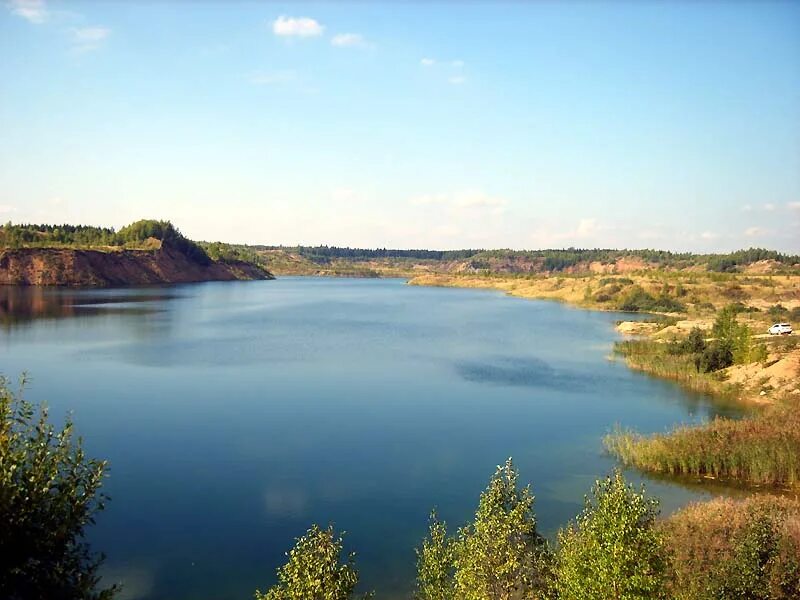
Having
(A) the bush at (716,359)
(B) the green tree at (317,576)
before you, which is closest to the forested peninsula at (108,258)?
(A) the bush at (716,359)

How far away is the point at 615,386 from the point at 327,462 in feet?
80.6

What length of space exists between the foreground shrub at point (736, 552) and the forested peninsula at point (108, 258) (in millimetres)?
130271

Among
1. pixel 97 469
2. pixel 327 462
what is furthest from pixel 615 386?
pixel 97 469

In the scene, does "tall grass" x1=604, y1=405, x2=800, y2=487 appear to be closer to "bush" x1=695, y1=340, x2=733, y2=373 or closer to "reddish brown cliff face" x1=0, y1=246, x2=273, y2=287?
"bush" x1=695, y1=340, x2=733, y2=373

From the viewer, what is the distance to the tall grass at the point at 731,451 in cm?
2420

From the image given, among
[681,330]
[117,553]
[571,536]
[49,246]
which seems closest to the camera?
[571,536]

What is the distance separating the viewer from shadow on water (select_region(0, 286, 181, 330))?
250 ft

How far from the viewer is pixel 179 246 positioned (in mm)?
167000

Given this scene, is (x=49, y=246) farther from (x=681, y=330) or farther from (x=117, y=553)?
(x=117, y=553)

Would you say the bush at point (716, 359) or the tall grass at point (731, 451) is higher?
the bush at point (716, 359)

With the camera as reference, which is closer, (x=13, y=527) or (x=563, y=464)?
(x=13, y=527)

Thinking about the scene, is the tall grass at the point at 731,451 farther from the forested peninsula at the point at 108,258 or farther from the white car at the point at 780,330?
the forested peninsula at the point at 108,258

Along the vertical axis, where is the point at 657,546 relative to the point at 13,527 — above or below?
below

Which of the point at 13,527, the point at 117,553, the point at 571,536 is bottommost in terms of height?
the point at 117,553
